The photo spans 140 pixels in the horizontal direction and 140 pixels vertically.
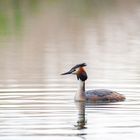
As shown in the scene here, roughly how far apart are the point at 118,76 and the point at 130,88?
2.08 metres

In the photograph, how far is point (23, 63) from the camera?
1112 inches

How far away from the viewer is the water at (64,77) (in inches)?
701

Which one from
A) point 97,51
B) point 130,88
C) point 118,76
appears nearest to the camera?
point 130,88

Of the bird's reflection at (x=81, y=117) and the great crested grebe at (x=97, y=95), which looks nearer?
the bird's reflection at (x=81, y=117)

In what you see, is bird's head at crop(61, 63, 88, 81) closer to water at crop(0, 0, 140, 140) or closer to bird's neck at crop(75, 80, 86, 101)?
bird's neck at crop(75, 80, 86, 101)

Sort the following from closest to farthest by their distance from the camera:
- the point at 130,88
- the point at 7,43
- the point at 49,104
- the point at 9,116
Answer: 1. the point at 9,116
2. the point at 49,104
3. the point at 130,88
4. the point at 7,43

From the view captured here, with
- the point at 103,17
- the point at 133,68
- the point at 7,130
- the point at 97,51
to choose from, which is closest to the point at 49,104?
the point at 7,130

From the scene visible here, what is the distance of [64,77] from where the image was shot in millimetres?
25016

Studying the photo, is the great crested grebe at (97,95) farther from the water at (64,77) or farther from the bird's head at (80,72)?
the water at (64,77)

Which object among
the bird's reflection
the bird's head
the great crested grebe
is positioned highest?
the bird's head

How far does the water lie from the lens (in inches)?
701

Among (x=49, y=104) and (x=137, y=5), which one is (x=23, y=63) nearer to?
(x=49, y=104)

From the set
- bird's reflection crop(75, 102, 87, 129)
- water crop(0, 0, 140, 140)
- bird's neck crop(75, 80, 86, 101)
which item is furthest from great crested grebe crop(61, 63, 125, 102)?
bird's reflection crop(75, 102, 87, 129)

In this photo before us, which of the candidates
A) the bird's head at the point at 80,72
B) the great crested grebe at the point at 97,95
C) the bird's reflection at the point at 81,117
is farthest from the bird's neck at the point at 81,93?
the bird's reflection at the point at 81,117
